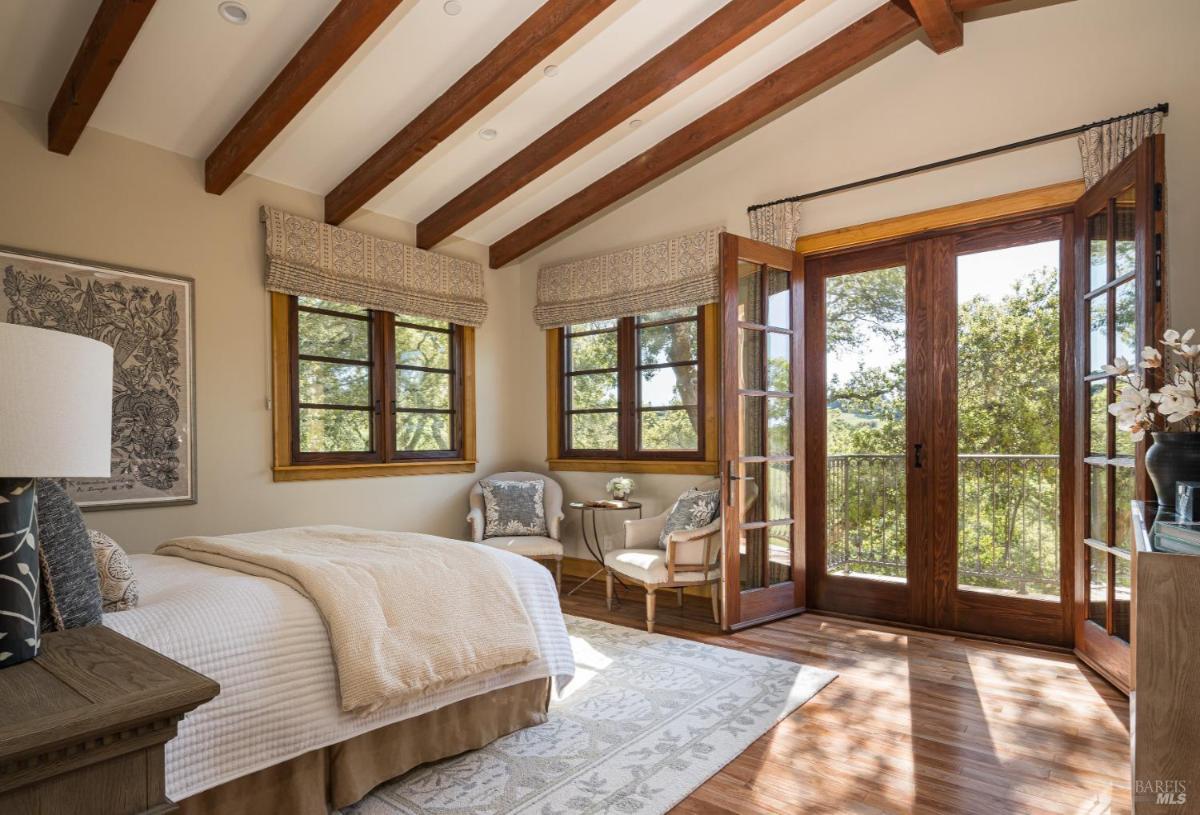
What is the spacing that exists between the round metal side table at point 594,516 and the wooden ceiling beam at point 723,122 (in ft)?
6.86

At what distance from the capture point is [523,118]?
4.23 meters

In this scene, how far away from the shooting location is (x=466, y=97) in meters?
3.73

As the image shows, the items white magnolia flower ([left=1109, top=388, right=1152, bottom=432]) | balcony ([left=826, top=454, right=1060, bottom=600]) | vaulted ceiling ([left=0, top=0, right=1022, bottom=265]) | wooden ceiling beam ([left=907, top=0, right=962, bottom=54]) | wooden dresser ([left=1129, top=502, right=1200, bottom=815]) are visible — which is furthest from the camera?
balcony ([left=826, top=454, right=1060, bottom=600])

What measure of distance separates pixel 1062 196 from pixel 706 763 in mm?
3203

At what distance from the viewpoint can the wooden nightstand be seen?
2.79ft

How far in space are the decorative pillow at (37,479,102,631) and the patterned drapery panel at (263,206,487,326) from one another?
3.01 m

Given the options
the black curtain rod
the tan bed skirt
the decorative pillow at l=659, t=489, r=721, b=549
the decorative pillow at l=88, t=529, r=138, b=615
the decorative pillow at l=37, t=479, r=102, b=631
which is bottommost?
the tan bed skirt

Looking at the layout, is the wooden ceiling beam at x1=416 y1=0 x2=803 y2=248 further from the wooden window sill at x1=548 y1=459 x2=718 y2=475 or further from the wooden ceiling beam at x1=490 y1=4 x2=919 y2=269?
the wooden window sill at x1=548 y1=459 x2=718 y2=475

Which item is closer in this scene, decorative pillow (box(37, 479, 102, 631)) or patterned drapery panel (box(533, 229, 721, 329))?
decorative pillow (box(37, 479, 102, 631))

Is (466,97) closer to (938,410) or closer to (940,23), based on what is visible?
(940,23)

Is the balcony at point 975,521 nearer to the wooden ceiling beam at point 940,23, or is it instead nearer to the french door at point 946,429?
the french door at point 946,429

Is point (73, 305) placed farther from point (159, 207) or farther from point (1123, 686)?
point (1123, 686)

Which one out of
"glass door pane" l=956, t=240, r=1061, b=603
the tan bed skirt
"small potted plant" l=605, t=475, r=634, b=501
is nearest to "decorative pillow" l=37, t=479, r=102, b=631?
the tan bed skirt

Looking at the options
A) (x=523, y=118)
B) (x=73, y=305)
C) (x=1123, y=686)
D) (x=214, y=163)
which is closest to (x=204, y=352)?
(x=73, y=305)
